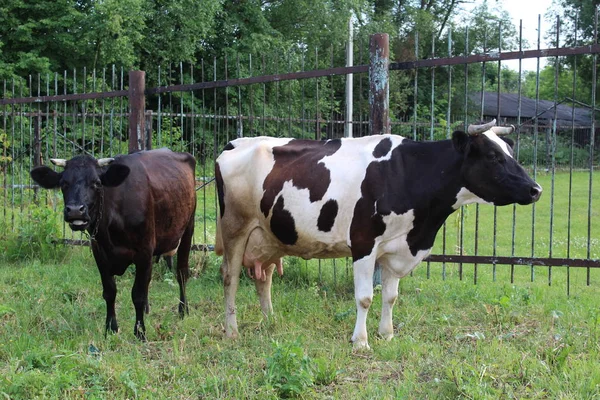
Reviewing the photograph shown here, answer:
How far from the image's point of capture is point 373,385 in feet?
14.4

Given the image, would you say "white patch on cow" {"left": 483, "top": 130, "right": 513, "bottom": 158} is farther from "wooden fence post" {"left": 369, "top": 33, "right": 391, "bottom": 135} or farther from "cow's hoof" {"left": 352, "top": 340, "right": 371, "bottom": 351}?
"cow's hoof" {"left": 352, "top": 340, "right": 371, "bottom": 351}

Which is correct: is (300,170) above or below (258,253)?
above

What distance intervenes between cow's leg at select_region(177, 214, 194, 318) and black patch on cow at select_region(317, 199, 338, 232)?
193cm

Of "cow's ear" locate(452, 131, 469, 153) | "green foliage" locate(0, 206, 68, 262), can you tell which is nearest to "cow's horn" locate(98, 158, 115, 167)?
"cow's ear" locate(452, 131, 469, 153)

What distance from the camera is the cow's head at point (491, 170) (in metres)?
5.22

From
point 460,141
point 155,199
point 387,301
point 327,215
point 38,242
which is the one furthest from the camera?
point 38,242

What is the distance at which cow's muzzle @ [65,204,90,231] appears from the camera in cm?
535

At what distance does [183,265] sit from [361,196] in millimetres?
2587

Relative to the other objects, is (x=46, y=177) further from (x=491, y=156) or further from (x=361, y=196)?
(x=491, y=156)

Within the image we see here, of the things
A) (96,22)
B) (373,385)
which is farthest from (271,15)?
(373,385)

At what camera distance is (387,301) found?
5.74 m

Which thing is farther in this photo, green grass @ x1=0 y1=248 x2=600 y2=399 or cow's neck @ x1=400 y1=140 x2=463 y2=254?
cow's neck @ x1=400 y1=140 x2=463 y2=254

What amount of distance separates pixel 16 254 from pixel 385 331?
19.9ft

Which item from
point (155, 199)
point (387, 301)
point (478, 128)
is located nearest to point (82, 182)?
point (155, 199)
